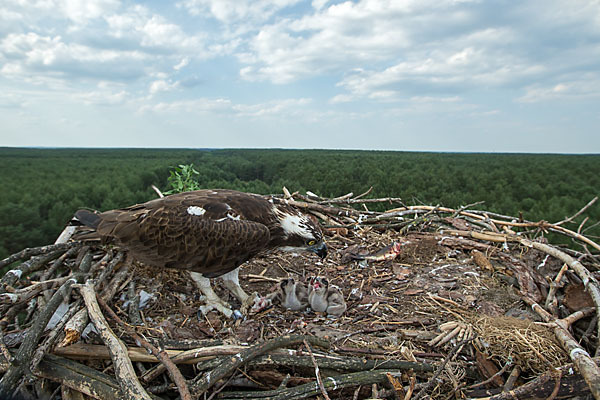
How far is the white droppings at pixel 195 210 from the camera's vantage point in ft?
12.1

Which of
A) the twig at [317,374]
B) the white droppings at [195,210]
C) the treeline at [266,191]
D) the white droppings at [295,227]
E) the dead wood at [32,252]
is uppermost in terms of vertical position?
the white droppings at [195,210]

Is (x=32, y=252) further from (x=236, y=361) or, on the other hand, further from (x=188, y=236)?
(x=236, y=361)

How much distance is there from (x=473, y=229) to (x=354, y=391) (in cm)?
374

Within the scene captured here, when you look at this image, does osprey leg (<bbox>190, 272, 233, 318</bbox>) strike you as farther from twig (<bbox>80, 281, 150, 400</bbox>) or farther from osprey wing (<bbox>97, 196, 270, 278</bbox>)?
twig (<bbox>80, 281, 150, 400</bbox>)

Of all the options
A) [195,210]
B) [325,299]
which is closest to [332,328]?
[325,299]

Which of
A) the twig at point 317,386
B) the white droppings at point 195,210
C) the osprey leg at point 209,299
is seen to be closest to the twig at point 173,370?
the twig at point 317,386

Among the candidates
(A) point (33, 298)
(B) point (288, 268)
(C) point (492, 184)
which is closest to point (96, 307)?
(A) point (33, 298)

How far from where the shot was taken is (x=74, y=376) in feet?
8.48

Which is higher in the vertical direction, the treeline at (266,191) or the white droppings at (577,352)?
the white droppings at (577,352)

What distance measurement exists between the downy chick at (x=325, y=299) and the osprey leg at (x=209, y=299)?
33.0 inches

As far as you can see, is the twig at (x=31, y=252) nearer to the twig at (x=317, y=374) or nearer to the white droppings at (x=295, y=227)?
the white droppings at (x=295, y=227)

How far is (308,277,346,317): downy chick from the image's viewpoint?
3643 mm

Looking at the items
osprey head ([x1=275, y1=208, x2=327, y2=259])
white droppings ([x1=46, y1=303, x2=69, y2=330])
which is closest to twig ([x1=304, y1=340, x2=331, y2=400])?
osprey head ([x1=275, y1=208, x2=327, y2=259])

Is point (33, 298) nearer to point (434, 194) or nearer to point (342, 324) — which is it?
point (342, 324)
